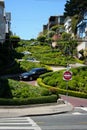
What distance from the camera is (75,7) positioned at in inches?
4712

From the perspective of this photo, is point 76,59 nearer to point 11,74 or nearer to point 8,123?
point 11,74

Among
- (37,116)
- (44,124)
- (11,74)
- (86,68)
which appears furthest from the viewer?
(11,74)

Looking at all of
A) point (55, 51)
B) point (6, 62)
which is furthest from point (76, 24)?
point (6, 62)

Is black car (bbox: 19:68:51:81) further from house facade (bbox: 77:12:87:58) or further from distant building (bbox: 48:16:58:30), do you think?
distant building (bbox: 48:16:58:30)

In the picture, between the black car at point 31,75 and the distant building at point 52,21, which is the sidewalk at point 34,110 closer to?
the black car at point 31,75

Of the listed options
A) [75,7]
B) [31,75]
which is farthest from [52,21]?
[31,75]

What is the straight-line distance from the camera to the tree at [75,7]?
11231cm

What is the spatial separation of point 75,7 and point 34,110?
9095 cm

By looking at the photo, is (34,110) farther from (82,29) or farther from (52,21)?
(52,21)

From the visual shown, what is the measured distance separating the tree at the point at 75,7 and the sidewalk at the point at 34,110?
7536 centimetres

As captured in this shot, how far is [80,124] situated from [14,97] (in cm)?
1067

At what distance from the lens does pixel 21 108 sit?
31297mm

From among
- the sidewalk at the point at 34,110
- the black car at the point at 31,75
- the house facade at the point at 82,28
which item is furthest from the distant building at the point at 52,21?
the sidewalk at the point at 34,110

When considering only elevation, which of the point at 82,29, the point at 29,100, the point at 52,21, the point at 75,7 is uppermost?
the point at 75,7
